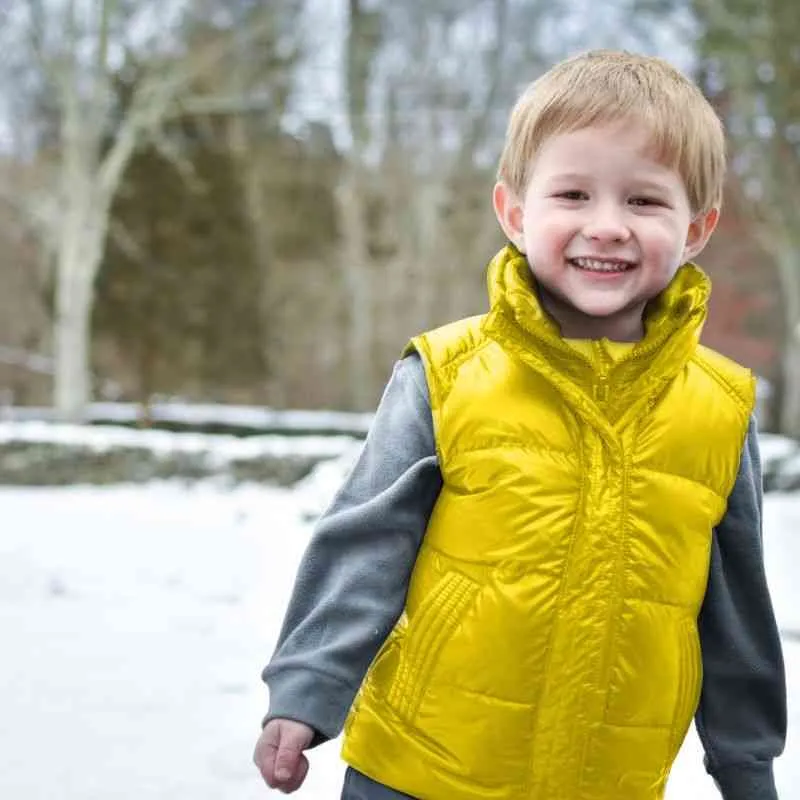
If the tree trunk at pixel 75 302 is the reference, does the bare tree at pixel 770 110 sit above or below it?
above

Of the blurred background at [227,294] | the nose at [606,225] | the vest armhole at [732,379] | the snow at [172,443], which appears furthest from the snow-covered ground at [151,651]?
the snow at [172,443]

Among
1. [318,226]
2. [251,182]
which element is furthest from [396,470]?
[318,226]

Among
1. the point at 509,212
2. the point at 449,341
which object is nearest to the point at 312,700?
the point at 449,341

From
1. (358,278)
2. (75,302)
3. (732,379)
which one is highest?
(732,379)

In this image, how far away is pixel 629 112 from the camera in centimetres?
156

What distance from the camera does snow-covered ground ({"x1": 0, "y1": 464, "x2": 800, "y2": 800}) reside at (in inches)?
124

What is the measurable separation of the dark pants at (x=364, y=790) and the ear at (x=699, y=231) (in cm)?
84

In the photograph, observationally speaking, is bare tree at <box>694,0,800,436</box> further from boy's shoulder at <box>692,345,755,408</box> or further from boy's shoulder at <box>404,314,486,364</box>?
boy's shoulder at <box>404,314,486,364</box>

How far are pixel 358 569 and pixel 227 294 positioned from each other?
21.7 metres

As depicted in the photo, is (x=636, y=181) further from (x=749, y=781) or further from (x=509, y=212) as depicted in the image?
(x=749, y=781)

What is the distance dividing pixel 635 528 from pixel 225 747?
2.16 m

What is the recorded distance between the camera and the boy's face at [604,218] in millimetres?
1566

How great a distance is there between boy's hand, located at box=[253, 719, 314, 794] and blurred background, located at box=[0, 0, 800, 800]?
1.57 metres

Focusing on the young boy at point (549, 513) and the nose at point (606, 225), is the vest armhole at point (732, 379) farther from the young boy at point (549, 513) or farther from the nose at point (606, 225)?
the nose at point (606, 225)
